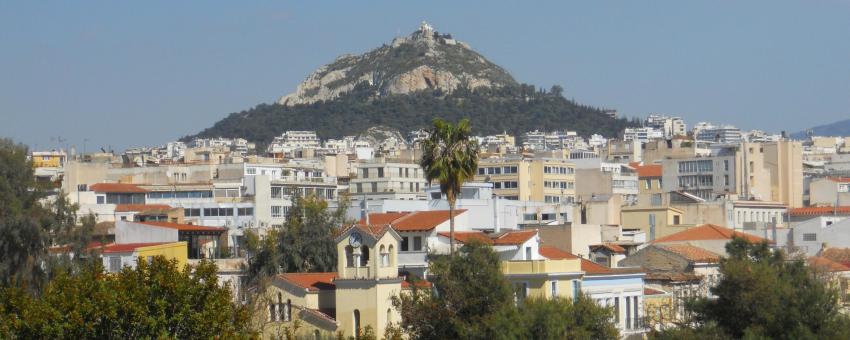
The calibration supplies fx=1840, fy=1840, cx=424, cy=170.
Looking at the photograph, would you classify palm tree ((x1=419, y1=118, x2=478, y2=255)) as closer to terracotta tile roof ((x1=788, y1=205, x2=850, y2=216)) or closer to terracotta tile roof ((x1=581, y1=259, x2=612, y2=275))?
terracotta tile roof ((x1=581, y1=259, x2=612, y2=275))

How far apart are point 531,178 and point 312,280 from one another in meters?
81.0

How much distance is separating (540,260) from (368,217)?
13.3 metres

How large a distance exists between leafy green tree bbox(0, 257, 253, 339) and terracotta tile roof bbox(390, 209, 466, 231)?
1118 inches

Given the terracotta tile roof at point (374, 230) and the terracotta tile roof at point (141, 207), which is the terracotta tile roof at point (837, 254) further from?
the terracotta tile roof at point (141, 207)

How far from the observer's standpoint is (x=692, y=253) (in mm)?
83625

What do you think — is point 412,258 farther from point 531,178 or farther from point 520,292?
point 531,178

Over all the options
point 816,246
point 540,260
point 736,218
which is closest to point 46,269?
point 540,260

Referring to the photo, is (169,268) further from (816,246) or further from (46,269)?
(816,246)

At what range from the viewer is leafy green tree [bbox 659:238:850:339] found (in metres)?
59.2

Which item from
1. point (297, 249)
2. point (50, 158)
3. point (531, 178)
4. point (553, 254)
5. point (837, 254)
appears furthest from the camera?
point (50, 158)

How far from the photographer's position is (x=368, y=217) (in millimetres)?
79688

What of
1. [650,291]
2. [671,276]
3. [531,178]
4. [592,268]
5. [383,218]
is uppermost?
[531,178]

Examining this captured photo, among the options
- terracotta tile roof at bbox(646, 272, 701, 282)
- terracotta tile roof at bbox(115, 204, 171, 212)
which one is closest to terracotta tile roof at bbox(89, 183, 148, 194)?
terracotta tile roof at bbox(115, 204, 171, 212)

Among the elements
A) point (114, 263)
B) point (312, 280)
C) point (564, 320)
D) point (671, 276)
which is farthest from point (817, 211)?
point (564, 320)
